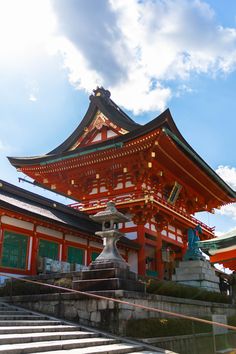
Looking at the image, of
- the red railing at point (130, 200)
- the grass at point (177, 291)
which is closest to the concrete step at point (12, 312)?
the grass at point (177, 291)

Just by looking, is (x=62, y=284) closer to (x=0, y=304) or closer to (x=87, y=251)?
(x=0, y=304)

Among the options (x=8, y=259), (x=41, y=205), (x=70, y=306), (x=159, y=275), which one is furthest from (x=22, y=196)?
(x=159, y=275)

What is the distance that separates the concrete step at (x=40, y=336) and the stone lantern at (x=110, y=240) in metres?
2.21

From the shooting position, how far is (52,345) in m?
7.77

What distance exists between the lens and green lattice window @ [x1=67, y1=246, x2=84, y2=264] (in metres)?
18.8

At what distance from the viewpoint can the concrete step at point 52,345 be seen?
Answer: 6.95m

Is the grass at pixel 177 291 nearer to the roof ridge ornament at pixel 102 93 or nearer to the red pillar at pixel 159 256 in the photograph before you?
the red pillar at pixel 159 256

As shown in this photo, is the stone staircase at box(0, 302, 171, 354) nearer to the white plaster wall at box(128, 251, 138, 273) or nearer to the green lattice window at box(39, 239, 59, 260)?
the green lattice window at box(39, 239, 59, 260)

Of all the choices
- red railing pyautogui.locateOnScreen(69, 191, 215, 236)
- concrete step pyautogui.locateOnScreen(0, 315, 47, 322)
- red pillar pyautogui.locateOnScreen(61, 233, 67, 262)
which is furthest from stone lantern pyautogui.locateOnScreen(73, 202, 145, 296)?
red railing pyautogui.locateOnScreen(69, 191, 215, 236)

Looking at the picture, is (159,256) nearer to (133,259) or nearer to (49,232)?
(133,259)

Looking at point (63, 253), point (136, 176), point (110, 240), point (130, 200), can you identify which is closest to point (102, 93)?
point (136, 176)

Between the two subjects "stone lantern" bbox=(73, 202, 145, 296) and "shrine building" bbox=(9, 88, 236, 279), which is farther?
"shrine building" bbox=(9, 88, 236, 279)

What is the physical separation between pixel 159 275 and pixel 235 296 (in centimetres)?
563

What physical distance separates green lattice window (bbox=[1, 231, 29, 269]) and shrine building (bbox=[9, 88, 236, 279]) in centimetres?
416
